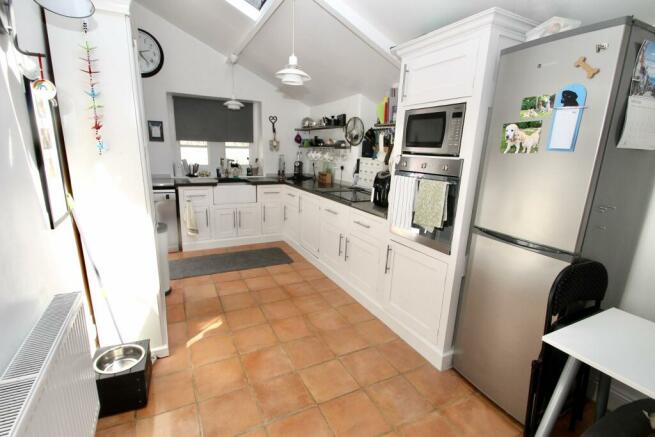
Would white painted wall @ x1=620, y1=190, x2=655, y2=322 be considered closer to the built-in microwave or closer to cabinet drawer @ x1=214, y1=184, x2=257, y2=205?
the built-in microwave

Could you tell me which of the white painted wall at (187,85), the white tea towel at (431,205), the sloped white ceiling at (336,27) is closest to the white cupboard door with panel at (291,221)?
the white painted wall at (187,85)

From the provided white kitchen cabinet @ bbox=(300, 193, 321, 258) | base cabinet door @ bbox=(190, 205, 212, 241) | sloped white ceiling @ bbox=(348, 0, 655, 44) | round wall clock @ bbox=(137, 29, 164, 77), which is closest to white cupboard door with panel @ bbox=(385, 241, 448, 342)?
white kitchen cabinet @ bbox=(300, 193, 321, 258)

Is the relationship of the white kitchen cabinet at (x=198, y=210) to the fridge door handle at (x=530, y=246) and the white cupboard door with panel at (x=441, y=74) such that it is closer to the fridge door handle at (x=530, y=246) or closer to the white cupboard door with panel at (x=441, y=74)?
the white cupboard door with panel at (x=441, y=74)

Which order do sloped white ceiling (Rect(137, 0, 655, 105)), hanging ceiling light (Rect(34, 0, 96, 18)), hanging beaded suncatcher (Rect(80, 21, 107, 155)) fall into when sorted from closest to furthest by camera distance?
hanging ceiling light (Rect(34, 0, 96, 18))
hanging beaded suncatcher (Rect(80, 21, 107, 155))
sloped white ceiling (Rect(137, 0, 655, 105))

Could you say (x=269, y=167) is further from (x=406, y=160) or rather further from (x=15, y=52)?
(x=15, y=52)


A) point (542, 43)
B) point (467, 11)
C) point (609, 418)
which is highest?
point (467, 11)

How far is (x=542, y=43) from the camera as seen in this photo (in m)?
1.38

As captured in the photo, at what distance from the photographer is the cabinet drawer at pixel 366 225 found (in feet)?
8.06

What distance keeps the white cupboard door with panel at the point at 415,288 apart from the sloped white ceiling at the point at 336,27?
153 cm

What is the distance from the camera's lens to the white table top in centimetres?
99

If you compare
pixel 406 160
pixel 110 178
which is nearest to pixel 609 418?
pixel 406 160

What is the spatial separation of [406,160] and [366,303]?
131 centimetres

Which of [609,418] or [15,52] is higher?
[15,52]

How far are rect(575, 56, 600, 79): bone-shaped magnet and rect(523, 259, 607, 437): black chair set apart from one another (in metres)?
0.77
